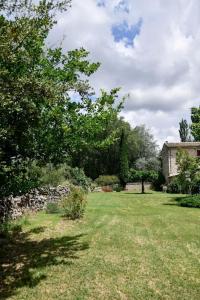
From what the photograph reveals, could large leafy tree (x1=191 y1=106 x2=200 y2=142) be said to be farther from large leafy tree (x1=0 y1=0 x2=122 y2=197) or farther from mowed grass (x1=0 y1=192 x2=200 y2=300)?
large leafy tree (x1=0 y1=0 x2=122 y2=197)

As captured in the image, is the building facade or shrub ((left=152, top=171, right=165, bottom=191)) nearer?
shrub ((left=152, top=171, right=165, bottom=191))

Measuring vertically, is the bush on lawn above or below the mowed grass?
above

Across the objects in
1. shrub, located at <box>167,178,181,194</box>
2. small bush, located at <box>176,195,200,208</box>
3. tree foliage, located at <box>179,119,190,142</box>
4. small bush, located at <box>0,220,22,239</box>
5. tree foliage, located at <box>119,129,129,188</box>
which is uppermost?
tree foliage, located at <box>179,119,190,142</box>

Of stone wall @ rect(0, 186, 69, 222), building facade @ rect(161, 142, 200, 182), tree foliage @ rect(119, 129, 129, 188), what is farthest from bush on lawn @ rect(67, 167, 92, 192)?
stone wall @ rect(0, 186, 69, 222)

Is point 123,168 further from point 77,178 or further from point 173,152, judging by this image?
point 77,178

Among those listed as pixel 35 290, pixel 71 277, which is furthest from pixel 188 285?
pixel 35 290

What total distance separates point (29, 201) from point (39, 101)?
13.6 m

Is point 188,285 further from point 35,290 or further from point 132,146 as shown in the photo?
point 132,146

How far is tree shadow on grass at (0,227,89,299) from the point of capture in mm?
11724

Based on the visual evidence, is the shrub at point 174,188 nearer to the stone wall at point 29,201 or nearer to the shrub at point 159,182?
the shrub at point 159,182

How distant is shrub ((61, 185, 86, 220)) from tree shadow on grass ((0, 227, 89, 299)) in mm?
3432

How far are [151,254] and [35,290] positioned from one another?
451cm

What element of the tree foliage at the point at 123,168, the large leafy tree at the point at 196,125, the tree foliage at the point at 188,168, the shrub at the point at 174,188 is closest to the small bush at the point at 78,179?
the shrub at the point at 174,188

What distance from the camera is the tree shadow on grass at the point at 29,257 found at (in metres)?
11.7
